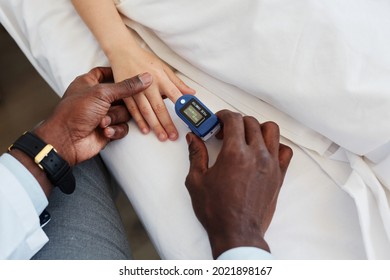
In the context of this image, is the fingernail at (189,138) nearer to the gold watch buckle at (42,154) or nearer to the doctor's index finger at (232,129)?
the doctor's index finger at (232,129)

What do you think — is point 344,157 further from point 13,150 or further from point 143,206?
point 13,150

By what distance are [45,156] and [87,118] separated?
9 cm

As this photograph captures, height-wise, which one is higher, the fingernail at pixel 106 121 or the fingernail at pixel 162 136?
the fingernail at pixel 106 121

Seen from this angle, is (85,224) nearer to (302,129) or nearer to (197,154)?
(197,154)

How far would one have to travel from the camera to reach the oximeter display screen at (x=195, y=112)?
25.7 inches

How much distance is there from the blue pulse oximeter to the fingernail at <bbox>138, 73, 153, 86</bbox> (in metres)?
0.07

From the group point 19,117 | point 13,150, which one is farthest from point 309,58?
point 19,117

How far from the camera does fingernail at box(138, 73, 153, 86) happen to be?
2.28 ft

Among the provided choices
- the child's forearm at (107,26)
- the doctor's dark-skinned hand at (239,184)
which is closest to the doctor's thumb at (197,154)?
the doctor's dark-skinned hand at (239,184)

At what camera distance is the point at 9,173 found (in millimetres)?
613

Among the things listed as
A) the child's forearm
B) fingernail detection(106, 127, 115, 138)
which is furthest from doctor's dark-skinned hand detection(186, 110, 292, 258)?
the child's forearm

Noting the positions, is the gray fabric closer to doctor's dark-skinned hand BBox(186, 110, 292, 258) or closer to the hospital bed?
the hospital bed

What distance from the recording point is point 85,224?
69 centimetres

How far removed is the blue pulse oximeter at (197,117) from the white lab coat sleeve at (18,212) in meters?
0.27
